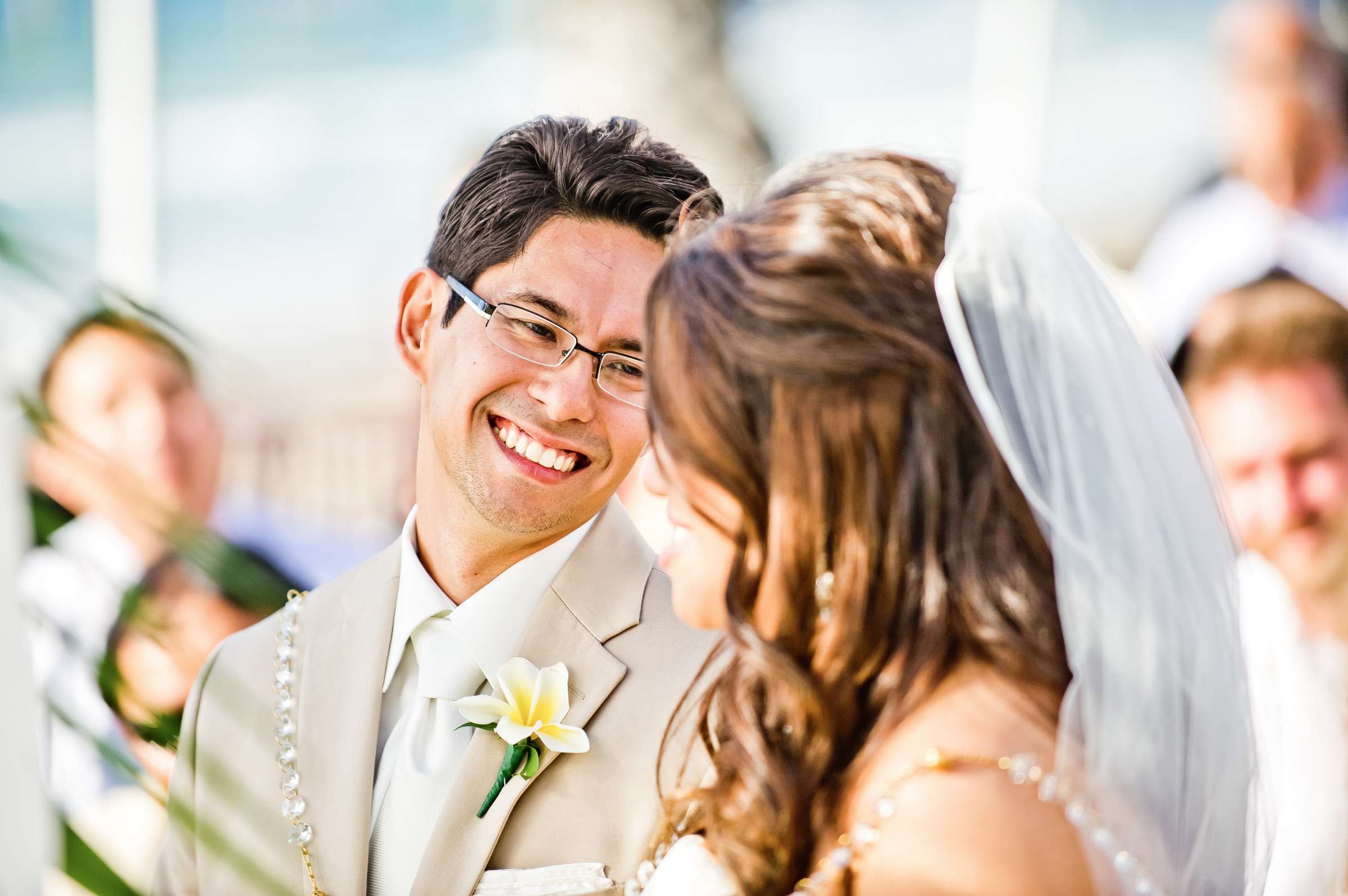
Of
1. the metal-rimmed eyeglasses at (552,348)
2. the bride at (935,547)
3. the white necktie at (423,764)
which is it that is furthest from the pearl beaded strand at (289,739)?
the bride at (935,547)

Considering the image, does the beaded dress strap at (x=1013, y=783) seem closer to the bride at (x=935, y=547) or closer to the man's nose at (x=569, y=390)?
the bride at (x=935, y=547)

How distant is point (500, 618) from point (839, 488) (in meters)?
0.98

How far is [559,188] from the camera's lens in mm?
2330

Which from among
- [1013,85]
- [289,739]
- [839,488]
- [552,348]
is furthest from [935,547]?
[1013,85]

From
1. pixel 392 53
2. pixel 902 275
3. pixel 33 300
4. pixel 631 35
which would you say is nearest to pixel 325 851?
pixel 902 275

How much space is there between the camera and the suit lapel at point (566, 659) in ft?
6.46

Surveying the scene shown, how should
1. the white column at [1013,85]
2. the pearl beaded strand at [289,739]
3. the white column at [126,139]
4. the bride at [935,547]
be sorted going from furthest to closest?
the white column at [126,139] < the white column at [1013,85] < the pearl beaded strand at [289,739] < the bride at [935,547]

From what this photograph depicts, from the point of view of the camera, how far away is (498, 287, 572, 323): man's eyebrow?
226 cm

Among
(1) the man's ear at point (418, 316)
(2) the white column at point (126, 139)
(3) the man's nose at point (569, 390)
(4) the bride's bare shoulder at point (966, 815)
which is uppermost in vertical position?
(2) the white column at point (126, 139)

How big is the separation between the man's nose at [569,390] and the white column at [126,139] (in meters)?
4.68

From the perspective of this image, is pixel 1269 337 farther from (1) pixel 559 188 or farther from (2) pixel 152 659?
(2) pixel 152 659

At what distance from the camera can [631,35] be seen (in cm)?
572

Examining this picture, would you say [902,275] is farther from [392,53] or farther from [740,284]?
[392,53]

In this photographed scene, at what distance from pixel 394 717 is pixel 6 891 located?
1.56 metres
